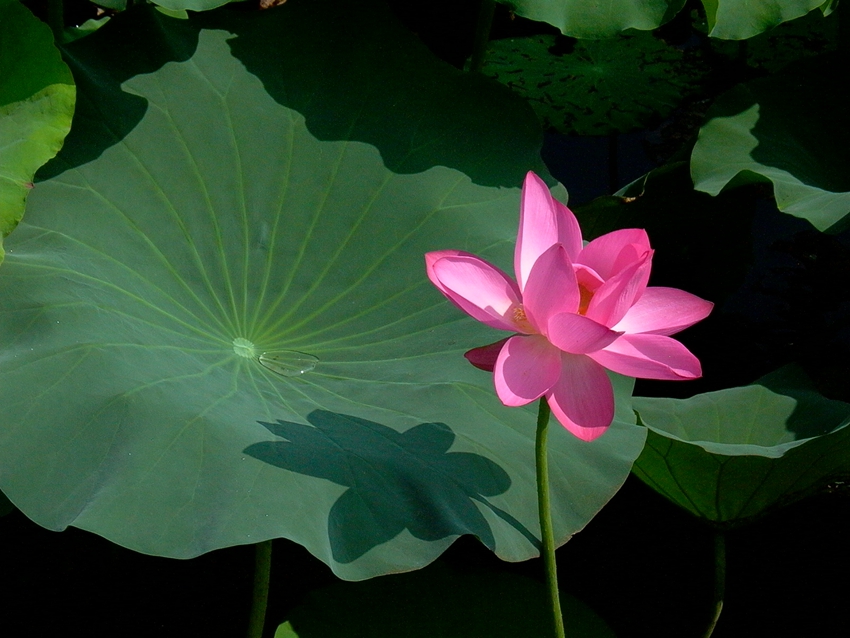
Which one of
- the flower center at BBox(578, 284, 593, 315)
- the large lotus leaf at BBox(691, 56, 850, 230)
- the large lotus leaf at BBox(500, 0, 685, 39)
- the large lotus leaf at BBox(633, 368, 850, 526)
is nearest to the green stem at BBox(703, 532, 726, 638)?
the large lotus leaf at BBox(633, 368, 850, 526)

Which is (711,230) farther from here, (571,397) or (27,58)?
(27,58)

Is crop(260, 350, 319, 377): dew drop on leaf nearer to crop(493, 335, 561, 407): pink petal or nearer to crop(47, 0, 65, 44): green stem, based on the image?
crop(493, 335, 561, 407): pink petal

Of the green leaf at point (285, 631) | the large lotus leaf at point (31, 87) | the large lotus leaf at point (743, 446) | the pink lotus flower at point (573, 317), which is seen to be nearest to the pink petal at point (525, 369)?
the pink lotus flower at point (573, 317)

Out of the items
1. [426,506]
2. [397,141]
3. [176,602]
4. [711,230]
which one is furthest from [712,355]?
[176,602]

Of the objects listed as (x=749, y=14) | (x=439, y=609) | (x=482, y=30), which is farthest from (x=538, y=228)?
(x=482, y=30)

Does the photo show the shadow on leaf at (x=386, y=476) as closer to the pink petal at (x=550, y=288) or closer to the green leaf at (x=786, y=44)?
the pink petal at (x=550, y=288)

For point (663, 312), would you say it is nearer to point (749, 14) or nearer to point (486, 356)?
point (486, 356)
